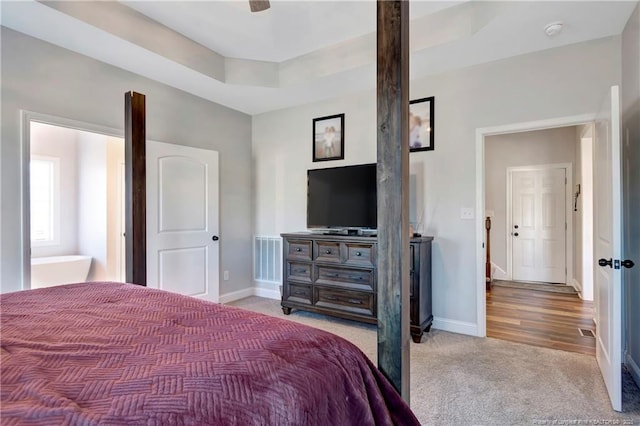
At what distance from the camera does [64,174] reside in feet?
15.3

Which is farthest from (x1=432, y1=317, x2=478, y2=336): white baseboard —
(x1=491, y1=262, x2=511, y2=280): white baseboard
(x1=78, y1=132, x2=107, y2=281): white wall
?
(x1=78, y1=132, x2=107, y2=281): white wall

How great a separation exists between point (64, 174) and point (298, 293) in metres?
3.70

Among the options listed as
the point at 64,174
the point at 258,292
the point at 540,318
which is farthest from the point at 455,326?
the point at 64,174

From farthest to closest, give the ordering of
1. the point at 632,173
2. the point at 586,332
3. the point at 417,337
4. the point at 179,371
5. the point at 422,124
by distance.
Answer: the point at 422,124
the point at 586,332
the point at 417,337
the point at 632,173
the point at 179,371

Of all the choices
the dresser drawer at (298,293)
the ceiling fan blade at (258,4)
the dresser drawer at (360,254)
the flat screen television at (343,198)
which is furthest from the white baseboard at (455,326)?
the ceiling fan blade at (258,4)

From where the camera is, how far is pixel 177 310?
1.45 metres

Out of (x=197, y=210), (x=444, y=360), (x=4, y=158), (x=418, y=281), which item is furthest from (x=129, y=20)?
(x=444, y=360)

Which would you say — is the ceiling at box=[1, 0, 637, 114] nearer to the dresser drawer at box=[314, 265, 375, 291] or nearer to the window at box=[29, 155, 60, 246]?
the dresser drawer at box=[314, 265, 375, 291]

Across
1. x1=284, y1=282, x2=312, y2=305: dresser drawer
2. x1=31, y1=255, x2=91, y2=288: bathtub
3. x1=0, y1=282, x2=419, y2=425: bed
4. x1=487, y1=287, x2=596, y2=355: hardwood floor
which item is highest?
x1=0, y1=282, x2=419, y2=425: bed

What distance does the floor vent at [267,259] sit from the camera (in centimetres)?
445

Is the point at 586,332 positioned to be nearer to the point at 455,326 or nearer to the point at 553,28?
the point at 455,326

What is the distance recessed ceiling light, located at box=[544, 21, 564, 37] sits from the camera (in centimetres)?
245

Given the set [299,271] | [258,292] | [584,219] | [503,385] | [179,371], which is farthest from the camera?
Answer: [584,219]

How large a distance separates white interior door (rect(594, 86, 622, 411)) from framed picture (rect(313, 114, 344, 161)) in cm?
235
